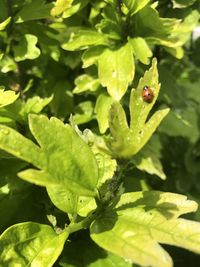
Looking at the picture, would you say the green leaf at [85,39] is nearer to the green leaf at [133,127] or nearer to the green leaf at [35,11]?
the green leaf at [35,11]

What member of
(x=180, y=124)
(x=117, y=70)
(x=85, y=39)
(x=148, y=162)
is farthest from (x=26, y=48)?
(x=180, y=124)

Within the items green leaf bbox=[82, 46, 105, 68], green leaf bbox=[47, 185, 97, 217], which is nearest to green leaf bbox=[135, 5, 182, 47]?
green leaf bbox=[82, 46, 105, 68]

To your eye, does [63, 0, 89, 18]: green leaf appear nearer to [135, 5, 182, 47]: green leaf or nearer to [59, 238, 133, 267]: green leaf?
Answer: [135, 5, 182, 47]: green leaf

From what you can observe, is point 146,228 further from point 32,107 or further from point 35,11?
point 35,11

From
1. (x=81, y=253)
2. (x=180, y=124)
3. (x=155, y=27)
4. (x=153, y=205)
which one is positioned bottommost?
(x=180, y=124)

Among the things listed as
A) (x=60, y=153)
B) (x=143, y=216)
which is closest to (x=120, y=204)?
A: (x=143, y=216)

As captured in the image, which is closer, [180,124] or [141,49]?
[141,49]

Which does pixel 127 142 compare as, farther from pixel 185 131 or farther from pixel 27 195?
pixel 185 131
